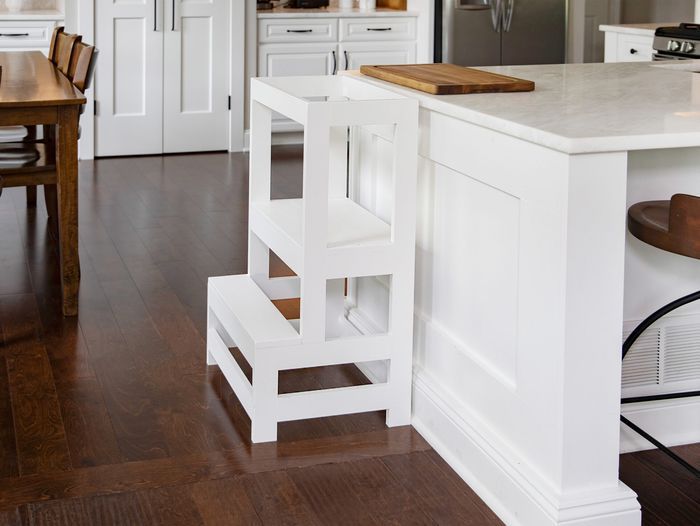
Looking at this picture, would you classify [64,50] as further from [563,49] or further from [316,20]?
[563,49]

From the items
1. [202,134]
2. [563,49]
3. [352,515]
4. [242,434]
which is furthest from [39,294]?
[563,49]

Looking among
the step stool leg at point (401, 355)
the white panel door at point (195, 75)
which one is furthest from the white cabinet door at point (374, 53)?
the step stool leg at point (401, 355)

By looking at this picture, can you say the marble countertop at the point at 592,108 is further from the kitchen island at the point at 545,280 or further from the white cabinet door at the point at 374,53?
the white cabinet door at the point at 374,53

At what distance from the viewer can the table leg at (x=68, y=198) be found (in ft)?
11.4

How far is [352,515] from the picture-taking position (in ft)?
7.32

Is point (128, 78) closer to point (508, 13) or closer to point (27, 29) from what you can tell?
point (27, 29)

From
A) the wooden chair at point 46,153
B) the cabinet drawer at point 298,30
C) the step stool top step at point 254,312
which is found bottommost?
the step stool top step at point 254,312

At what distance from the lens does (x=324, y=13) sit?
22.8 feet

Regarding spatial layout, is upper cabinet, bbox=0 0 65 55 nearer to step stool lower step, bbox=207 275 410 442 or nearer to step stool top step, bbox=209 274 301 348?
step stool top step, bbox=209 274 301 348

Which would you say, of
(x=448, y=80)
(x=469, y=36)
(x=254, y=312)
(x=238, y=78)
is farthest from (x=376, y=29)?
(x=254, y=312)

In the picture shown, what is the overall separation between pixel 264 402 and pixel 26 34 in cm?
447

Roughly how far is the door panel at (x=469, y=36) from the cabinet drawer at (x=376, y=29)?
47 centimetres

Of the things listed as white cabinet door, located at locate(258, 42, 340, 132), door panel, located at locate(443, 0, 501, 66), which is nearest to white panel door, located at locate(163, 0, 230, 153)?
white cabinet door, located at locate(258, 42, 340, 132)

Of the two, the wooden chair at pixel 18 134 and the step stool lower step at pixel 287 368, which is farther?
the wooden chair at pixel 18 134
